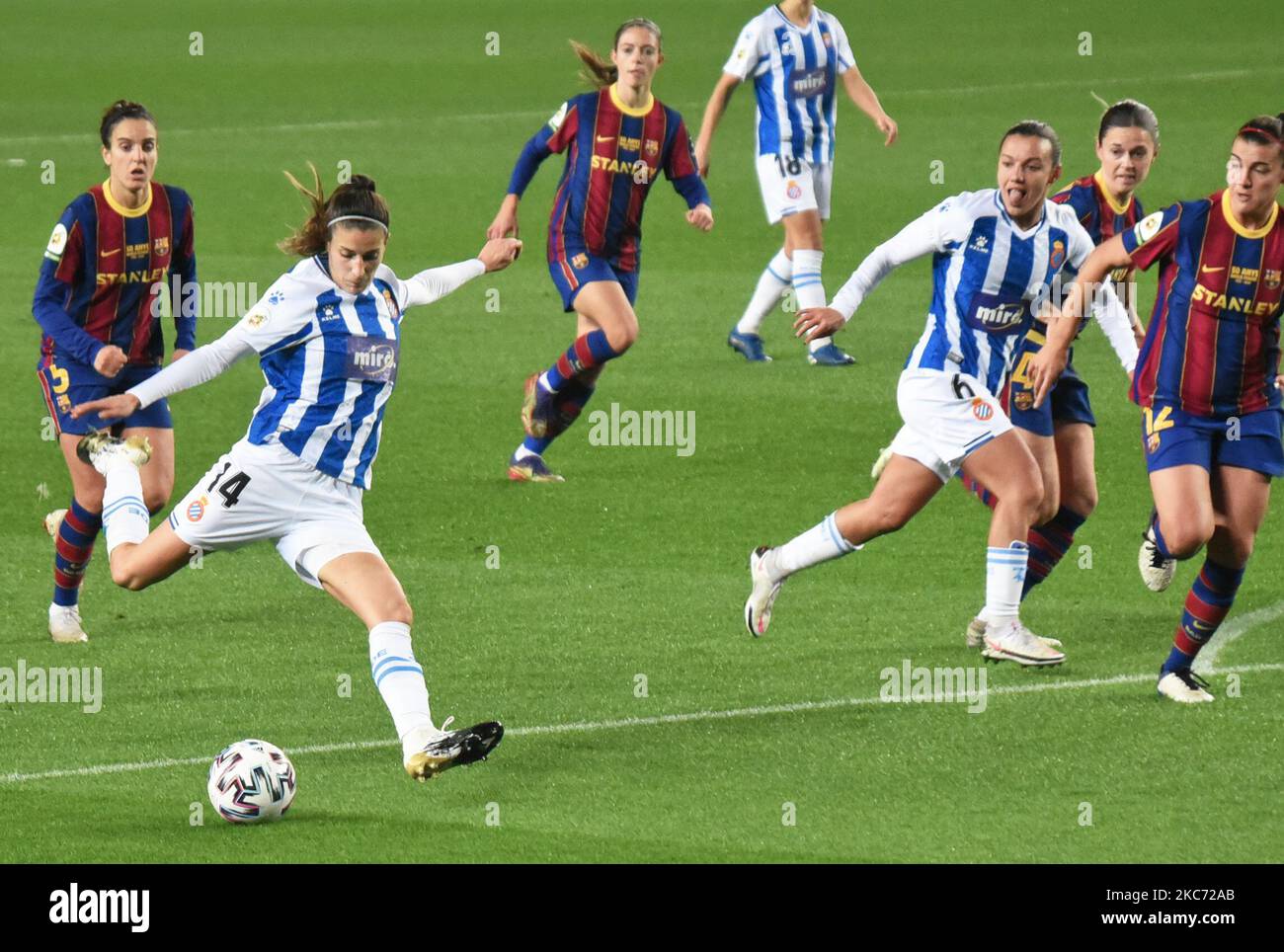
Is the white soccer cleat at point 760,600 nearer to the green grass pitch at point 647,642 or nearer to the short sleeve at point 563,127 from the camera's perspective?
the green grass pitch at point 647,642

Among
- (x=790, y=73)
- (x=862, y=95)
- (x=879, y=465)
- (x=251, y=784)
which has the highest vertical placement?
(x=790, y=73)

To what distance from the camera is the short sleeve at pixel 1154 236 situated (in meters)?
7.93

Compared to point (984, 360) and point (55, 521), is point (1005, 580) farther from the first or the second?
point (55, 521)

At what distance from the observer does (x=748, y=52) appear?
15422mm

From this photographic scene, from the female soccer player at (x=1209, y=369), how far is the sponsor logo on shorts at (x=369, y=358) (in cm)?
228

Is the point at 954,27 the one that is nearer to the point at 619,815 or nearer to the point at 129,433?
the point at 129,433

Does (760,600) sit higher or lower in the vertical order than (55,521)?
lower

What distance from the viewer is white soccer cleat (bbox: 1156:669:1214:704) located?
26.8 ft

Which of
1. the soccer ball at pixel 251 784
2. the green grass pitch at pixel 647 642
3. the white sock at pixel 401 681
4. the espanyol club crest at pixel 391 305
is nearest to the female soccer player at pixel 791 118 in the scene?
the green grass pitch at pixel 647 642

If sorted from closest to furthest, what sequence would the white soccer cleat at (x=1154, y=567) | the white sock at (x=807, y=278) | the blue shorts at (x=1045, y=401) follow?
the blue shorts at (x=1045, y=401) < the white soccer cleat at (x=1154, y=567) < the white sock at (x=807, y=278)

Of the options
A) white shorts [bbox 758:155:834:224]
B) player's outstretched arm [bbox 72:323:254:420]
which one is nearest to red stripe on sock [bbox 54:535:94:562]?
player's outstretched arm [bbox 72:323:254:420]

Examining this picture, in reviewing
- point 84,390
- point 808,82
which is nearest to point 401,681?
point 84,390

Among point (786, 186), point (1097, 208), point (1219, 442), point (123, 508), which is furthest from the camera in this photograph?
point (786, 186)

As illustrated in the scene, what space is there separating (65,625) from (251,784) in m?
2.70
